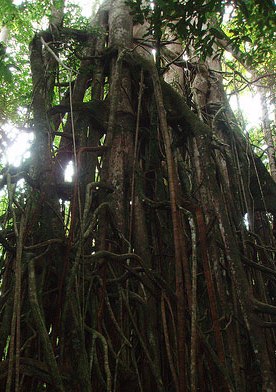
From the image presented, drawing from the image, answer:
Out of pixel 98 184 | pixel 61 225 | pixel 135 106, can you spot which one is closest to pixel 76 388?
pixel 61 225

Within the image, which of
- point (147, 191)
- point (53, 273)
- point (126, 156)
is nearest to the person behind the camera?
point (53, 273)

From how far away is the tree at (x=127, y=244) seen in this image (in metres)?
1.42

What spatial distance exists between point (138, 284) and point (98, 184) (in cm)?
57

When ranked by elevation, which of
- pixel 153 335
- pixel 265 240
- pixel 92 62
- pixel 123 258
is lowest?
pixel 153 335

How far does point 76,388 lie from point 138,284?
2.29 feet

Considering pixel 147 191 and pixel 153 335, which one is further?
pixel 147 191

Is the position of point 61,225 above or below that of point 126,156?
below

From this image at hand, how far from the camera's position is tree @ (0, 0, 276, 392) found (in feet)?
4.66

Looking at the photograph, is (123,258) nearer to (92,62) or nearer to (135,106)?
(135,106)

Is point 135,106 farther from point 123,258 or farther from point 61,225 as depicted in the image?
point 123,258

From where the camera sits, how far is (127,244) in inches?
77.7

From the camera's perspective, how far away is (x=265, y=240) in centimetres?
335

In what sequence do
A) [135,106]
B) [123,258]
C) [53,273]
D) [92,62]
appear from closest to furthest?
[123,258], [53,273], [135,106], [92,62]

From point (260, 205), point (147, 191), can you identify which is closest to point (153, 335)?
point (147, 191)
